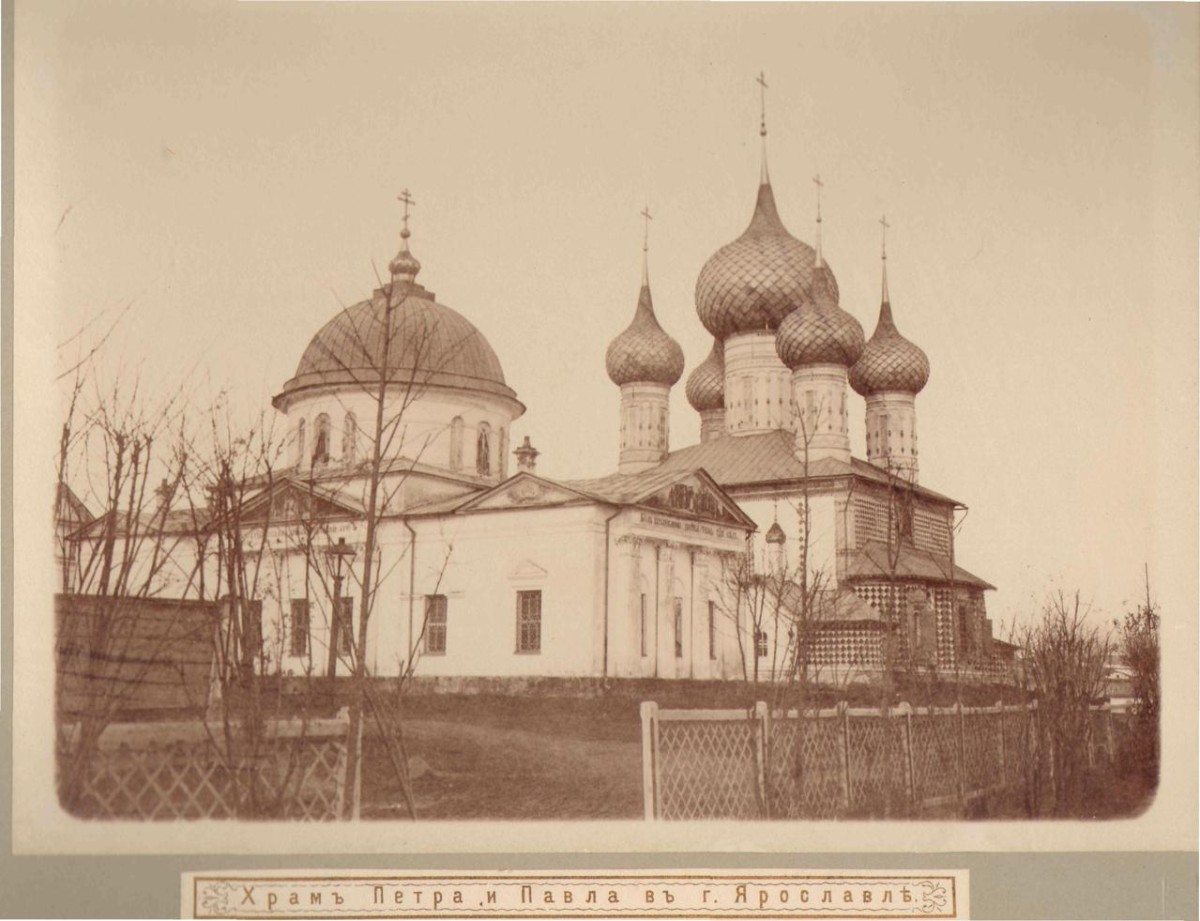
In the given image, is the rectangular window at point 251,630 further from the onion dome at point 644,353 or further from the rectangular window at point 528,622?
the onion dome at point 644,353

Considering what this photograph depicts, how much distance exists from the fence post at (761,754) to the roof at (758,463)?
1.13 metres

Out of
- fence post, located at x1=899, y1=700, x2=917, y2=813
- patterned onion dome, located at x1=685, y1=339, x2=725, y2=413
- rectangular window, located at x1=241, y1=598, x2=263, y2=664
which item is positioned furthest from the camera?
patterned onion dome, located at x1=685, y1=339, x2=725, y2=413

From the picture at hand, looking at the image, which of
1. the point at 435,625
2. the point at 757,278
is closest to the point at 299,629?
the point at 435,625

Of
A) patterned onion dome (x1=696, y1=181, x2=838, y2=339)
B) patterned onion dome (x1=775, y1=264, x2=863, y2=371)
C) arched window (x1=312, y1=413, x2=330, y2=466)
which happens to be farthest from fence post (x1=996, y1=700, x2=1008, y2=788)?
arched window (x1=312, y1=413, x2=330, y2=466)

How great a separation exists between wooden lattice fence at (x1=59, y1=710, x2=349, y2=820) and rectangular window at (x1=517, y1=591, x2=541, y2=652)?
874 millimetres

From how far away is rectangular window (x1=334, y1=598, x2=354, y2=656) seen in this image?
5.89m

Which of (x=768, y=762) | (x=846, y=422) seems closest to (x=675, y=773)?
(x=768, y=762)

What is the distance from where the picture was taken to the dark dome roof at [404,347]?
19.8 ft

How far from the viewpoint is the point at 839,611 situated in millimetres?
6363

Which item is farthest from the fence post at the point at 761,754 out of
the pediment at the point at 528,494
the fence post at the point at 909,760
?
the pediment at the point at 528,494

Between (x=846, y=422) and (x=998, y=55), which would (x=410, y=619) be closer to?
(x=846, y=422)

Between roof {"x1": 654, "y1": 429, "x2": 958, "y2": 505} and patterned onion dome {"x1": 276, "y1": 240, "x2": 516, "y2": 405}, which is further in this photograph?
roof {"x1": 654, "y1": 429, "x2": 958, "y2": 505}

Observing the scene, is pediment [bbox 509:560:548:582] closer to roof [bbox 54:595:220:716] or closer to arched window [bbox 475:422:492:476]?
arched window [bbox 475:422:492:476]

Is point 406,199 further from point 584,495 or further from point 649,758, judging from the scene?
point 649,758
